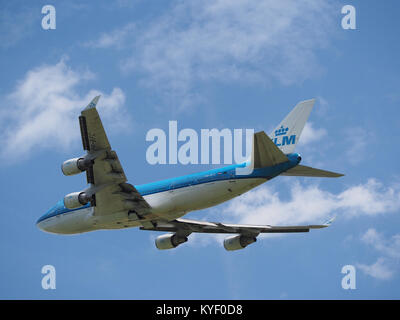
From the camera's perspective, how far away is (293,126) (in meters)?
40.2

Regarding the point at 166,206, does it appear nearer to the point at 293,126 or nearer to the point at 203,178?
the point at 203,178

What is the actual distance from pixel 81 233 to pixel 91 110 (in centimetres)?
1196

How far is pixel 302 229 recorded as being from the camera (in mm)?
48625

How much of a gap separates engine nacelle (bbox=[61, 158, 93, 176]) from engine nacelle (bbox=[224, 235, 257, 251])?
1474 cm

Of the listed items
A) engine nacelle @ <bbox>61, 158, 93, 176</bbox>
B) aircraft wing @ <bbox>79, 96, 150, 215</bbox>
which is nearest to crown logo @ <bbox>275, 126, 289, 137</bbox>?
aircraft wing @ <bbox>79, 96, 150, 215</bbox>

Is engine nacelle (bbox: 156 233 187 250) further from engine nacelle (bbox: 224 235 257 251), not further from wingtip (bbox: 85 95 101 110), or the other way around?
wingtip (bbox: 85 95 101 110)

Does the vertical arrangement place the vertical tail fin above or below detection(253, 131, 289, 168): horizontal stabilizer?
above

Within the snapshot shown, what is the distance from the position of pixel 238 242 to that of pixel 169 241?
4896mm

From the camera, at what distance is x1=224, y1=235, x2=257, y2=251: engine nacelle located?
49750 mm
